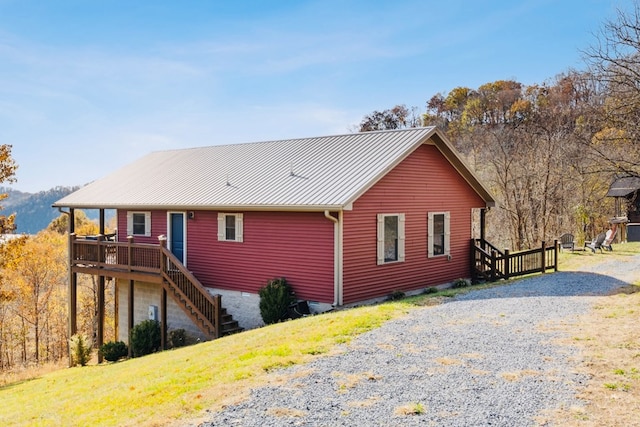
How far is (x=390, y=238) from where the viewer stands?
16750 mm

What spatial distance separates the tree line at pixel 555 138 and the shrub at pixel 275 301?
27.6 ft

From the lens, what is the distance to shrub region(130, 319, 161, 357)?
1783 cm

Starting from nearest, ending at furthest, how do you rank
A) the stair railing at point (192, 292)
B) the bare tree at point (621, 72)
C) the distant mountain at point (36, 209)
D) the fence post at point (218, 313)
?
1. the bare tree at point (621, 72)
2. the fence post at point (218, 313)
3. the stair railing at point (192, 292)
4. the distant mountain at point (36, 209)

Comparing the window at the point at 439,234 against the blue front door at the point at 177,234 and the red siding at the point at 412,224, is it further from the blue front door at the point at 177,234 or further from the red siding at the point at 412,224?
the blue front door at the point at 177,234

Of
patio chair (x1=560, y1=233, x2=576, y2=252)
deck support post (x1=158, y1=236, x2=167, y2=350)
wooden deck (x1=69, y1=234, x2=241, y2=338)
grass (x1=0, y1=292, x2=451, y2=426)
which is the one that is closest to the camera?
grass (x1=0, y1=292, x2=451, y2=426)

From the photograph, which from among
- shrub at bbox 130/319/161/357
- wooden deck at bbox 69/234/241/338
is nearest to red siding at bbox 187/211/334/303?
wooden deck at bbox 69/234/241/338

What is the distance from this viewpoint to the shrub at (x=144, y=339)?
1783 cm

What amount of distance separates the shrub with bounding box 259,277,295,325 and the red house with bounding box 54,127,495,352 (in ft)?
1.39

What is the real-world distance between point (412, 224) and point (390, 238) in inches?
49.0

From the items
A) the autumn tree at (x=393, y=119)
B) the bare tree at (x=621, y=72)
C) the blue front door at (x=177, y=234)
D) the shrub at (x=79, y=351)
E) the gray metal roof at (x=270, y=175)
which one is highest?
the autumn tree at (x=393, y=119)

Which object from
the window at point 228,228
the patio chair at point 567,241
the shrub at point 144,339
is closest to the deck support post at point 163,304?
the shrub at point 144,339

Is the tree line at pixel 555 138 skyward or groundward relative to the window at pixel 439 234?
skyward

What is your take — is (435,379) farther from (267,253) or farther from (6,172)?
(6,172)

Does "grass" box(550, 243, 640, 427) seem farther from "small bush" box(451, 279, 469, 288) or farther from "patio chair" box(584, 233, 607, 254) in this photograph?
"patio chair" box(584, 233, 607, 254)
